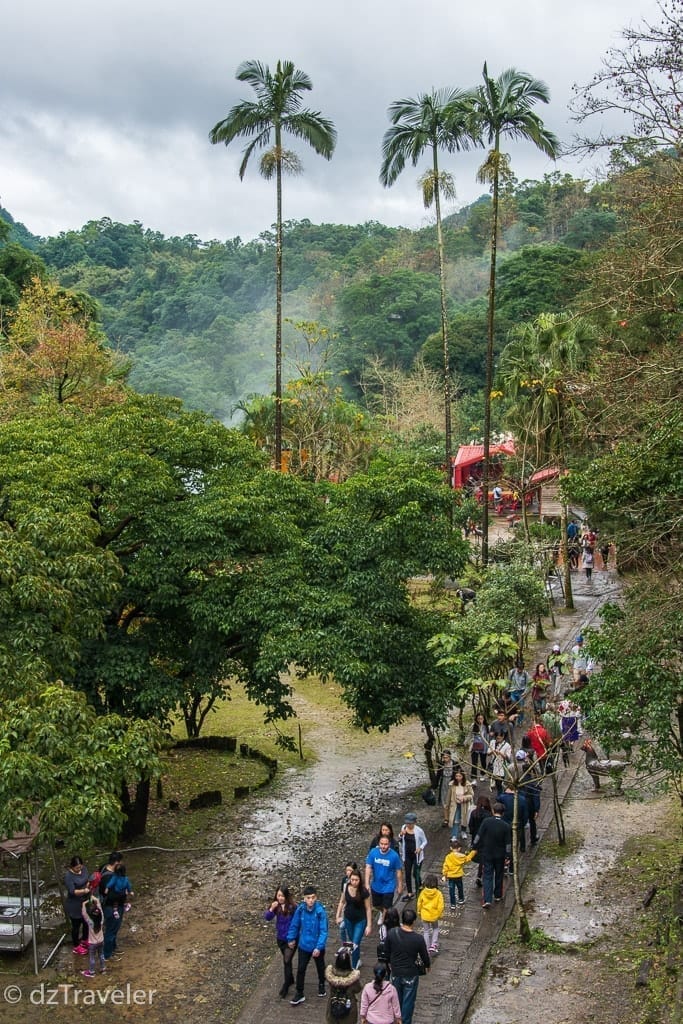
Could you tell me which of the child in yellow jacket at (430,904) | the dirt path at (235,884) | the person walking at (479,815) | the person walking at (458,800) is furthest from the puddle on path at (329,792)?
the child in yellow jacket at (430,904)

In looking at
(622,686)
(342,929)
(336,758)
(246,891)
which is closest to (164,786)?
(336,758)

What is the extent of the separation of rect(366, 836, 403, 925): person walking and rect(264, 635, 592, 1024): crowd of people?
0.01 m

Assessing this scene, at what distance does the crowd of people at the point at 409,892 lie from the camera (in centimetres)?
887

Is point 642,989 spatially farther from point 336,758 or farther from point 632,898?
point 336,758

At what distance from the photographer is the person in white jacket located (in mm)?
11641

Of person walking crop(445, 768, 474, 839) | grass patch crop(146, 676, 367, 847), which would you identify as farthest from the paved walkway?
grass patch crop(146, 676, 367, 847)

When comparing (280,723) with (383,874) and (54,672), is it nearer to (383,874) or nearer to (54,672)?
(54,672)

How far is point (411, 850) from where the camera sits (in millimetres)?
11758

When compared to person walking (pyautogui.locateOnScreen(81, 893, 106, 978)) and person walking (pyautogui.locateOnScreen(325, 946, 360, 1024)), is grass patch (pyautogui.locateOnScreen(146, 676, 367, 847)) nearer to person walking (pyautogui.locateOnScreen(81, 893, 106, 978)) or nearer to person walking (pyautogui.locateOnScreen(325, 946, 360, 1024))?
person walking (pyautogui.locateOnScreen(81, 893, 106, 978))

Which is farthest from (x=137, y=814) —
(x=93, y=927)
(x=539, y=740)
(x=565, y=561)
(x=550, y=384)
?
(x=550, y=384)

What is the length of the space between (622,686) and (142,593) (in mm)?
6643

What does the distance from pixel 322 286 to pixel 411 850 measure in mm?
76179

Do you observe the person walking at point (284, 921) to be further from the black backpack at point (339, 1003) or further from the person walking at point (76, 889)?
the person walking at point (76, 889)

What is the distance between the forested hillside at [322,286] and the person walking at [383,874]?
38.3 metres
